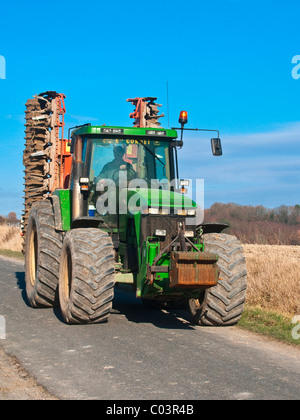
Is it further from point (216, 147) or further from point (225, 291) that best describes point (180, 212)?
point (216, 147)

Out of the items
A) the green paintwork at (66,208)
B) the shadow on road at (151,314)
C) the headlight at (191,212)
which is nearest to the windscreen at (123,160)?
the green paintwork at (66,208)

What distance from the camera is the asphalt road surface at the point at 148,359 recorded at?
17.3ft

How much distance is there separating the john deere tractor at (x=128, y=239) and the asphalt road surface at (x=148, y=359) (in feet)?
1.46

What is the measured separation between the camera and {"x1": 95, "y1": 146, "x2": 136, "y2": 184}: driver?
31.0 ft

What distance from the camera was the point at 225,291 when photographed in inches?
322

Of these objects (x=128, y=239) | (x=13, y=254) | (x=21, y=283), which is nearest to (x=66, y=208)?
(x=128, y=239)

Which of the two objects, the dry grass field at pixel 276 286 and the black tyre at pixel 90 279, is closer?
the black tyre at pixel 90 279

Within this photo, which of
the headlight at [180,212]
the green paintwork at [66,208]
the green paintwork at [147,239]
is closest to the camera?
the green paintwork at [147,239]

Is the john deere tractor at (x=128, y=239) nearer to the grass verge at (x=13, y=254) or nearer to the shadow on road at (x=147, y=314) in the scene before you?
the shadow on road at (x=147, y=314)

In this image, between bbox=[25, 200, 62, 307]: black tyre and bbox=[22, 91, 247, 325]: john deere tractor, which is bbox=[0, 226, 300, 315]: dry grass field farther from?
bbox=[25, 200, 62, 307]: black tyre

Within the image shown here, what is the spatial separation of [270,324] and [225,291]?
1016 mm

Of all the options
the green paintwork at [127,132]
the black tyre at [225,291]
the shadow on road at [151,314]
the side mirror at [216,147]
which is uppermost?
the green paintwork at [127,132]

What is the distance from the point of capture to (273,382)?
561 centimetres

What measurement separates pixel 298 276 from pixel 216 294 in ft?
9.00
